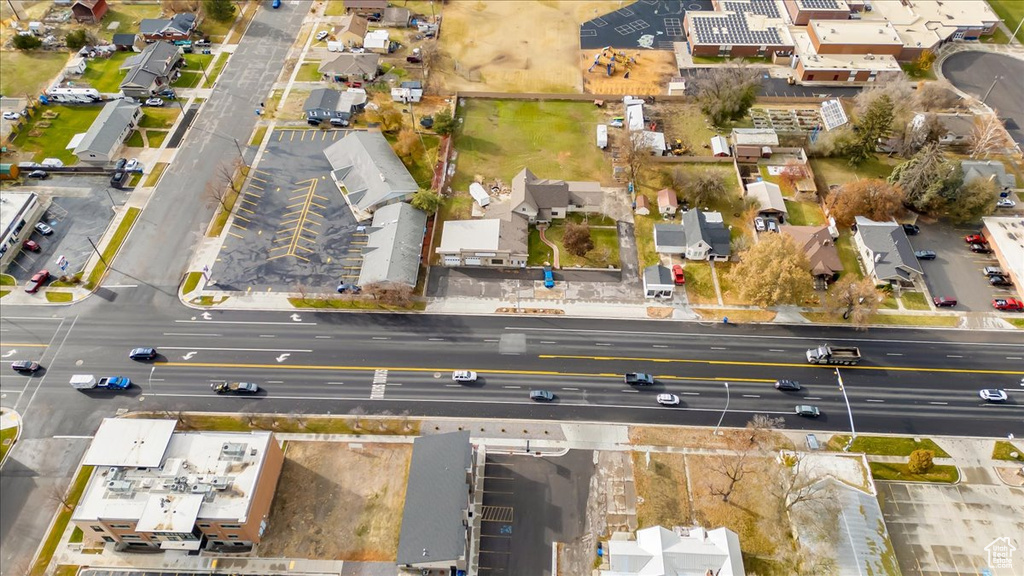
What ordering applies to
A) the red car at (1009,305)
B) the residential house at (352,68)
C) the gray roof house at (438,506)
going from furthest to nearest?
1. the residential house at (352,68)
2. the red car at (1009,305)
3. the gray roof house at (438,506)

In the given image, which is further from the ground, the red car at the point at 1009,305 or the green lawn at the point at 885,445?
the red car at the point at 1009,305

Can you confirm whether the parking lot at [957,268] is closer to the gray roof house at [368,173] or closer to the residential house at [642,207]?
the residential house at [642,207]

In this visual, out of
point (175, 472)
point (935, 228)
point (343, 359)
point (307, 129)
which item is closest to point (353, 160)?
point (307, 129)

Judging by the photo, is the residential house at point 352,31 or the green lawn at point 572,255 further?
the residential house at point 352,31

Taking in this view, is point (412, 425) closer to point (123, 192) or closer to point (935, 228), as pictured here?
point (123, 192)

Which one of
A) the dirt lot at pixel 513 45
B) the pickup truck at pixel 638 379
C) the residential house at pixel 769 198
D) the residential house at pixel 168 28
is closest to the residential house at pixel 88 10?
the residential house at pixel 168 28

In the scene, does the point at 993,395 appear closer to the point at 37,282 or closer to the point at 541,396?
the point at 541,396

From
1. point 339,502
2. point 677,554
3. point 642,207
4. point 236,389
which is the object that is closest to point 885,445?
point 677,554
